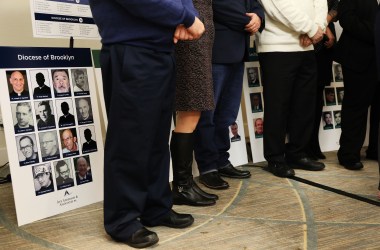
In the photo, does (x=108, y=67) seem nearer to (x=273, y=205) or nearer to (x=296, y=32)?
(x=273, y=205)

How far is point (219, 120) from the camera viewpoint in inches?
88.1

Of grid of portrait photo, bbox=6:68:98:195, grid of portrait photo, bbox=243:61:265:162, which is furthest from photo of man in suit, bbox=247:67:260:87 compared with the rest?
grid of portrait photo, bbox=6:68:98:195

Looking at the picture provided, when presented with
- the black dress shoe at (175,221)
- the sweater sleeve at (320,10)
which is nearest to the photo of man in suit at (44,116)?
the black dress shoe at (175,221)

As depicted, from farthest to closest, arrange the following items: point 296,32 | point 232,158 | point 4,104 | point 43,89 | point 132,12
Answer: point 232,158 → point 296,32 → point 43,89 → point 4,104 → point 132,12

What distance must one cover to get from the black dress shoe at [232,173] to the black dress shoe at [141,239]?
91 cm

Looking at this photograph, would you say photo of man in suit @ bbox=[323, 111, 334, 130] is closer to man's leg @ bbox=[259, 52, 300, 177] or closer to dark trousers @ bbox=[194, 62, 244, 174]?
man's leg @ bbox=[259, 52, 300, 177]

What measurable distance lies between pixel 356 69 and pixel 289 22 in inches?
19.4

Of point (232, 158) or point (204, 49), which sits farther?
point (232, 158)

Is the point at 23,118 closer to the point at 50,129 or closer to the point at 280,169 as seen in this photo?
the point at 50,129

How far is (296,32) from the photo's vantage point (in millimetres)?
2273

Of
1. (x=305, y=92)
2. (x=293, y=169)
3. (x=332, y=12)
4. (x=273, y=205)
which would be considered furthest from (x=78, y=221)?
(x=332, y=12)

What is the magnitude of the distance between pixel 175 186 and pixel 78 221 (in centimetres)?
44

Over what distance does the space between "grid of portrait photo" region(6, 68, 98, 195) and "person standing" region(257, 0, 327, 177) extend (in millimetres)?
980

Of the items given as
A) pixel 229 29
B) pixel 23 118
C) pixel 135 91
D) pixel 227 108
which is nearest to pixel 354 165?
pixel 227 108
